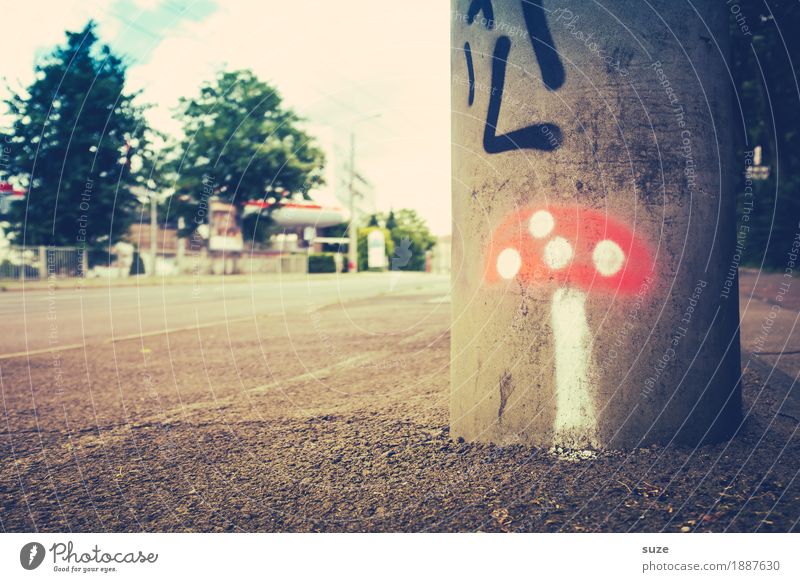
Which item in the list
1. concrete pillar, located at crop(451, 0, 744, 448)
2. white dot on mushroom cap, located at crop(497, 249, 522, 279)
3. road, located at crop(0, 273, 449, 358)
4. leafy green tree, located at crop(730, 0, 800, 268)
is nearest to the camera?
concrete pillar, located at crop(451, 0, 744, 448)

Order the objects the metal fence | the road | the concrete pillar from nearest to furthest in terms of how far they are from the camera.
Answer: the concrete pillar < the road < the metal fence

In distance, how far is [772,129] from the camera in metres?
17.3

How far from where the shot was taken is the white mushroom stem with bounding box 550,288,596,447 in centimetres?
290

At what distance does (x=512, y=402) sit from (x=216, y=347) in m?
5.36

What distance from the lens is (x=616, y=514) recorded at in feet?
7.69

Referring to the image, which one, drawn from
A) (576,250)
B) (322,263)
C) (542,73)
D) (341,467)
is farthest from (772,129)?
(322,263)

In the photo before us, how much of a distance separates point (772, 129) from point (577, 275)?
1756 cm

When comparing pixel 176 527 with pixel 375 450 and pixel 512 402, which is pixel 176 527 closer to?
pixel 375 450

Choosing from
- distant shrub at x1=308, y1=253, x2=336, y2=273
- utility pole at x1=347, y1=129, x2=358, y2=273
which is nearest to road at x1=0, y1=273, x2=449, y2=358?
utility pole at x1=347, y1=129, x2=358, y2=273

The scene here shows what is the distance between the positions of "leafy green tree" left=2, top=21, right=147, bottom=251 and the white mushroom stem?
890 inches

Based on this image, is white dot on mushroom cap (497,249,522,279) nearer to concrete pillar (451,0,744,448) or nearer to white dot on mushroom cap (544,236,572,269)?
concrete pillar (451,0,744,448)

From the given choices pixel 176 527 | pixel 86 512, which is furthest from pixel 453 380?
pixel 86 512

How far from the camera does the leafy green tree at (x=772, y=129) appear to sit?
523 inches

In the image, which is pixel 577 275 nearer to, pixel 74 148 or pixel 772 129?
pixel 772 129
